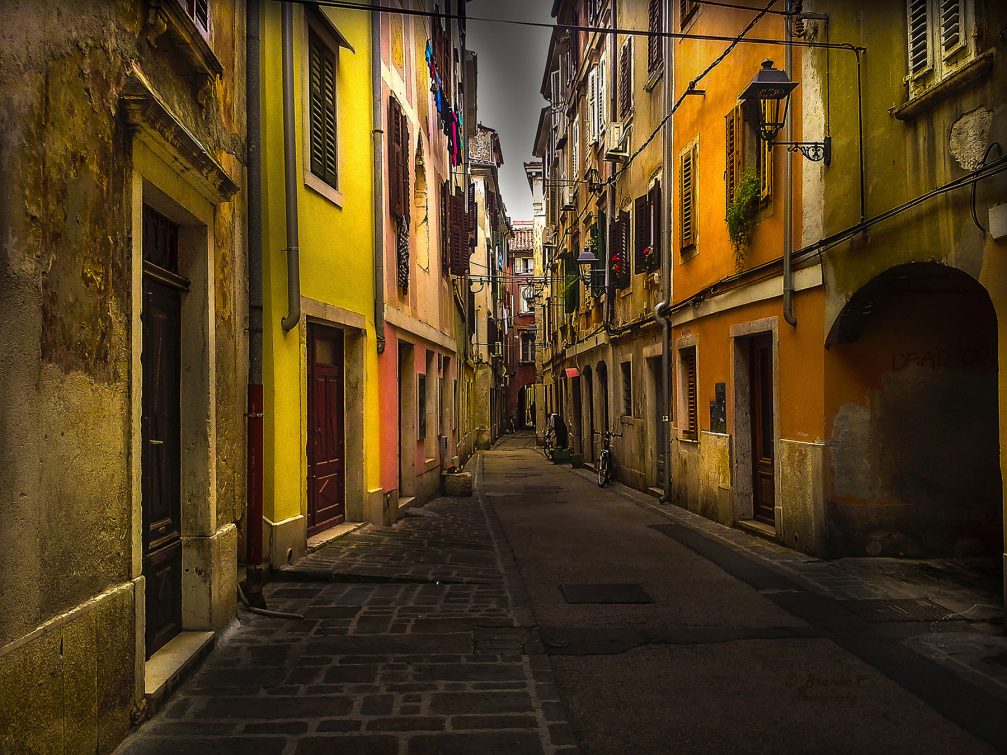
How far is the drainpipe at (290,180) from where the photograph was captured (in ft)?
25.2

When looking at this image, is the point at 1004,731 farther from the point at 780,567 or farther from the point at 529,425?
the point at 529,425

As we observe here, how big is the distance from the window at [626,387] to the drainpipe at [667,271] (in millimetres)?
3295

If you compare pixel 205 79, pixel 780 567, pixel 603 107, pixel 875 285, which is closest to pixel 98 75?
pixel 205 79

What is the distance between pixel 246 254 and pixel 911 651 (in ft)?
19.1

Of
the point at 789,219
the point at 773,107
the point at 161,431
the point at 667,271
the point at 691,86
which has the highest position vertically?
the point at 691,86

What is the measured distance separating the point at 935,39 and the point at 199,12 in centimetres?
567

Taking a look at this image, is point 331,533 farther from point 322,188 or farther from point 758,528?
point 758,528

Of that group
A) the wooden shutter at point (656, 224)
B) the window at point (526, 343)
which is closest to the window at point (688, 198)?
the wooden shutter at point (656, 224)

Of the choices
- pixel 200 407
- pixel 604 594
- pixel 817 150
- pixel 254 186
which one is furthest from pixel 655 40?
pixel 200 407

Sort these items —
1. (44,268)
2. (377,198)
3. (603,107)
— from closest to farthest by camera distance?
(44,268) < (377,198) < (603,107)

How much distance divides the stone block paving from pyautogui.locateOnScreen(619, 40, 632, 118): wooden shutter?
1238 centimetres

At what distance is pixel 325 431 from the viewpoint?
9398mm

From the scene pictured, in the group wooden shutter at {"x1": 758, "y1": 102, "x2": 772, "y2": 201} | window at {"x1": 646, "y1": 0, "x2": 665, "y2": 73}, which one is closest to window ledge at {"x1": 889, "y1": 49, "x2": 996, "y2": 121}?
wooden shutter at {"x1": 758, "y1": 102, "x2": 772, "y2": 201}

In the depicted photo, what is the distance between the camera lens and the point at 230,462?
600 cm
